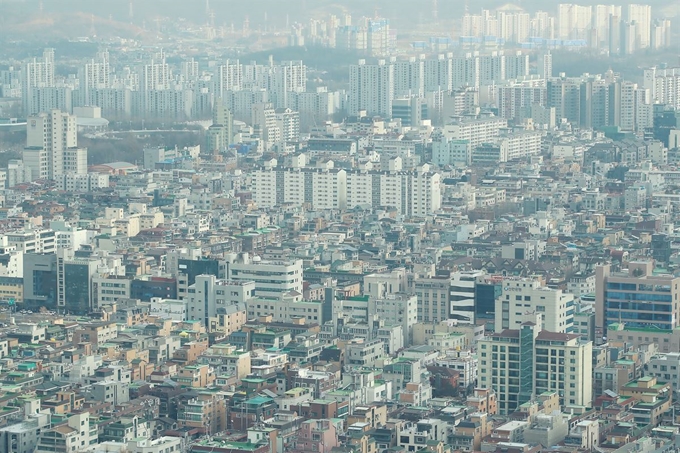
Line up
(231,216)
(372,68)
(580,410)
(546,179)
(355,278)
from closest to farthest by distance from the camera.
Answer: (580,410) → (355,278) → (231,216) → (546,179) → (372,68)

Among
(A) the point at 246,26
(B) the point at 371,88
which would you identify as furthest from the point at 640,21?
(B) the point at 371,88

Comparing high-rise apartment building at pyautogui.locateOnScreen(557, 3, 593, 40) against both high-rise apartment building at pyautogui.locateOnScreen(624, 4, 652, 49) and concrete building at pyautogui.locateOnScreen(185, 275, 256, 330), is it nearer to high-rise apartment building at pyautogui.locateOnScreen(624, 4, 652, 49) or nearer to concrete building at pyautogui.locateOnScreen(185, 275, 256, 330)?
high-rise apartment building at pyautogui.locateOnScreen(624, 4, 652, 49)

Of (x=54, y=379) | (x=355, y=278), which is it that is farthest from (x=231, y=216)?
(x=54, y=379)

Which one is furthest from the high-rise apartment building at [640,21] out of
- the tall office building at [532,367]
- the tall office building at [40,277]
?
the tall office building at [532,367]

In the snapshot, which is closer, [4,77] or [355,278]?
[355,278]

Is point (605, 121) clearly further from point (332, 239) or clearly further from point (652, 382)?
point (652, 382)

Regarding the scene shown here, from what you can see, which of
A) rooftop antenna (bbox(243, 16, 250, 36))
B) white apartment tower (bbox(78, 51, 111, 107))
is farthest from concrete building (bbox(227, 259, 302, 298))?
rooftop antenna (bbox(243, 16, 250, 36))
